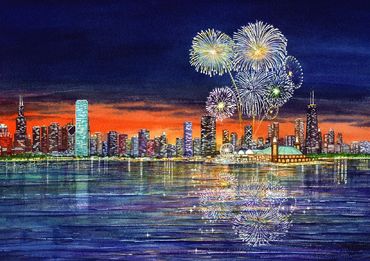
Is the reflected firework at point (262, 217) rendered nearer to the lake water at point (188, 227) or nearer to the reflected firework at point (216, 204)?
the lake water at point (188, 227)

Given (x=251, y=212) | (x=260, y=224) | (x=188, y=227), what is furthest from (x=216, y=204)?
(x=188, y=227)

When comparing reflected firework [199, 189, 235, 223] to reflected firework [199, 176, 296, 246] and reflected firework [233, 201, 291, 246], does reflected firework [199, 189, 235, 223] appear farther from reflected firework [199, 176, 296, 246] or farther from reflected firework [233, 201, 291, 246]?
reflected firework [233, 201, 291, 246]

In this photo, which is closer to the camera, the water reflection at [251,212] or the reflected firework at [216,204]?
the water reflection at [251,212]

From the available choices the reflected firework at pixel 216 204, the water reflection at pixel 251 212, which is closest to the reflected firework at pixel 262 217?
the water reflection at pixel 251 212

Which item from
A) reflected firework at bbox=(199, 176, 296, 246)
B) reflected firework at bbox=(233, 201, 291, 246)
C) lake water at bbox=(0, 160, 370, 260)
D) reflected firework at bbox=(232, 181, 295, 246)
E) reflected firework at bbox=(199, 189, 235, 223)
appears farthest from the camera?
reflected firework at bbox=(199, 189, 235, 223)

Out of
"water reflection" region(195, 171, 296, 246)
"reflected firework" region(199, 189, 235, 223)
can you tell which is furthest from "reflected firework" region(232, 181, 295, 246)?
"reflected firework" region(199, 189, 235, 223)

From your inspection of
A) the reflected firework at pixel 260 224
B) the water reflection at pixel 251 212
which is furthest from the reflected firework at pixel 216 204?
the reflected firework at pixel 260 224

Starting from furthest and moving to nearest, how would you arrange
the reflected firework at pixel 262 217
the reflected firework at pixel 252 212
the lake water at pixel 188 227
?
1. the reflected firework at pixel 252 212
2. the reflected firework at pixel 262 217
3. the lake water at pixel 188 227

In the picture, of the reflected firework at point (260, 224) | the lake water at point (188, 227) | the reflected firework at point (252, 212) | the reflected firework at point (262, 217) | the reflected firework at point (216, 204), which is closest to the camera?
the lake water at point (188, 227)

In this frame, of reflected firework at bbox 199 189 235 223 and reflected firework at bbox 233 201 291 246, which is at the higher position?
reflected firework at bbox 199 189 235 223

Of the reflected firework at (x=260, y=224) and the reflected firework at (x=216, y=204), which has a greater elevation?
the reflected firework at (x=216, y=204)

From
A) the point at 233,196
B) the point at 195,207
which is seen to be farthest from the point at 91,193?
the point at 195,207
